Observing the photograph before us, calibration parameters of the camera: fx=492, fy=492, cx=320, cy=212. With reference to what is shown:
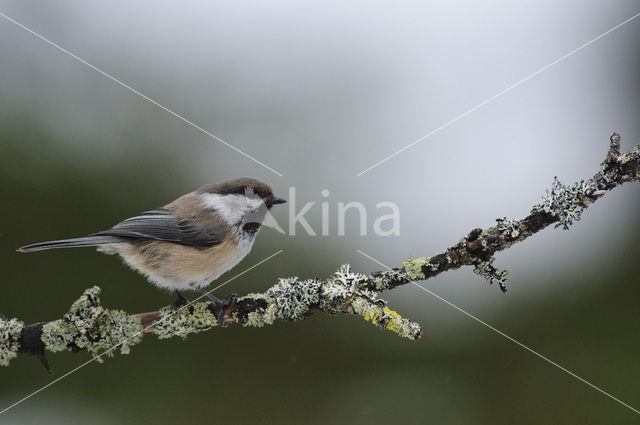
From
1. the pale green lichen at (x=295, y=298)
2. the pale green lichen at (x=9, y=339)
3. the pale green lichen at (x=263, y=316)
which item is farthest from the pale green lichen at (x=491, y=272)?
the pale green lichen at (x=9, y=339)

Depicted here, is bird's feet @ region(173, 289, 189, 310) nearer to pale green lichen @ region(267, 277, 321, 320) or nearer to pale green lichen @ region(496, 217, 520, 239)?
pale green lichen @ region(267, 277, 321, 320)

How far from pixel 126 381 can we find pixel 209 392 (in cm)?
70

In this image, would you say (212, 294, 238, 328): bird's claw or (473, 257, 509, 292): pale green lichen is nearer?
(473, 257, 509, 292): pale green lichen

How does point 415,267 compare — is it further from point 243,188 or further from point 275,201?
point 243,188

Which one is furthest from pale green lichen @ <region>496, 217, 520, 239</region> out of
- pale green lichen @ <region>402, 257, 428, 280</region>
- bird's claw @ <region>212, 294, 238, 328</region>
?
bird's claw @ <region>212, 294, 238, 328</region>

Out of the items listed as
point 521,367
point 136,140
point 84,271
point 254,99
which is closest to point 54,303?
point 84,271

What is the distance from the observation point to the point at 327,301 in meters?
2.61

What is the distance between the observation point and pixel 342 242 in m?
5.23

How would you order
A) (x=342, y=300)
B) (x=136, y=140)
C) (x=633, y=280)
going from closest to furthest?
(x=342, y=300), (x=633, y=280), (x=136, y=140)

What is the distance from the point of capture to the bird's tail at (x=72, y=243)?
7.95ft

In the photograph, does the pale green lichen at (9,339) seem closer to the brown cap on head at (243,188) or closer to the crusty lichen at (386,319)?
the brown cap on head at (243,188)

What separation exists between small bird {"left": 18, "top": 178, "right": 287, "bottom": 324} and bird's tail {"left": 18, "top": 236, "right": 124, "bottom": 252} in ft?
0.43

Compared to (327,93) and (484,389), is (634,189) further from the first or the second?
(327,93)

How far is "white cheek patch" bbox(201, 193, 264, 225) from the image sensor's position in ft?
11.0
